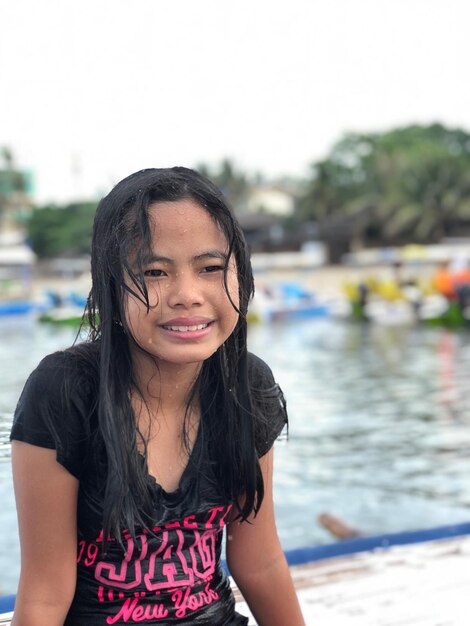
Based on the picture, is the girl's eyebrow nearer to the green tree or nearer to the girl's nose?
the girl's nose

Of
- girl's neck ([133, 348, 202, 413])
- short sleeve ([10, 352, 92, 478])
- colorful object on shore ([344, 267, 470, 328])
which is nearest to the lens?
short sleeve ([10, 352, 92, 478])

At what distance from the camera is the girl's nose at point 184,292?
1.28 m

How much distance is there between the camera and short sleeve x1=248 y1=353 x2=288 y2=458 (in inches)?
56.4

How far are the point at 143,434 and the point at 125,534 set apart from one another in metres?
0.15

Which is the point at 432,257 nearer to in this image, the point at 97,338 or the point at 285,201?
the point at 97,338

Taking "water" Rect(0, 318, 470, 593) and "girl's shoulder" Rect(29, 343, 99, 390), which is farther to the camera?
"water" Rect(0, 318, 470, 593)

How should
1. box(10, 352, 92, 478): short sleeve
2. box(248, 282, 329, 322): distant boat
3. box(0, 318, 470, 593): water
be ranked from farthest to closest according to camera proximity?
box(248, 282, 329, 322): distant boat → box(0, 318, 470, 593): water → box(10, 352, 92, 478): short sleeve

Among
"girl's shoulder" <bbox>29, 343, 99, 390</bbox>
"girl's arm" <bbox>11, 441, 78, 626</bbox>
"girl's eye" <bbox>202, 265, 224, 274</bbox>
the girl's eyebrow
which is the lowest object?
"girl's arm" <bbox>11, 441, 78, 626</bbox>

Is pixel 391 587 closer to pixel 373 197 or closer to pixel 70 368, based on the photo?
pixel 70 368

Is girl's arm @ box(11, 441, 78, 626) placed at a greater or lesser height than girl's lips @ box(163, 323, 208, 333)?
lesser

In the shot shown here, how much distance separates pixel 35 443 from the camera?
123 cm

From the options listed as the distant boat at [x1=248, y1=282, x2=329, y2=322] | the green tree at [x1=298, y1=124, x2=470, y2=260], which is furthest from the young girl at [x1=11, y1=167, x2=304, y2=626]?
the green tree at [x1=298, y1=124, x2=470, y2=260]

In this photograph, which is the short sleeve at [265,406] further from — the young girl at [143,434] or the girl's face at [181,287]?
the girl's face at [181,287]

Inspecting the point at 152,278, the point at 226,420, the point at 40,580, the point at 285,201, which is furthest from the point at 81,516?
the point at 285,201
